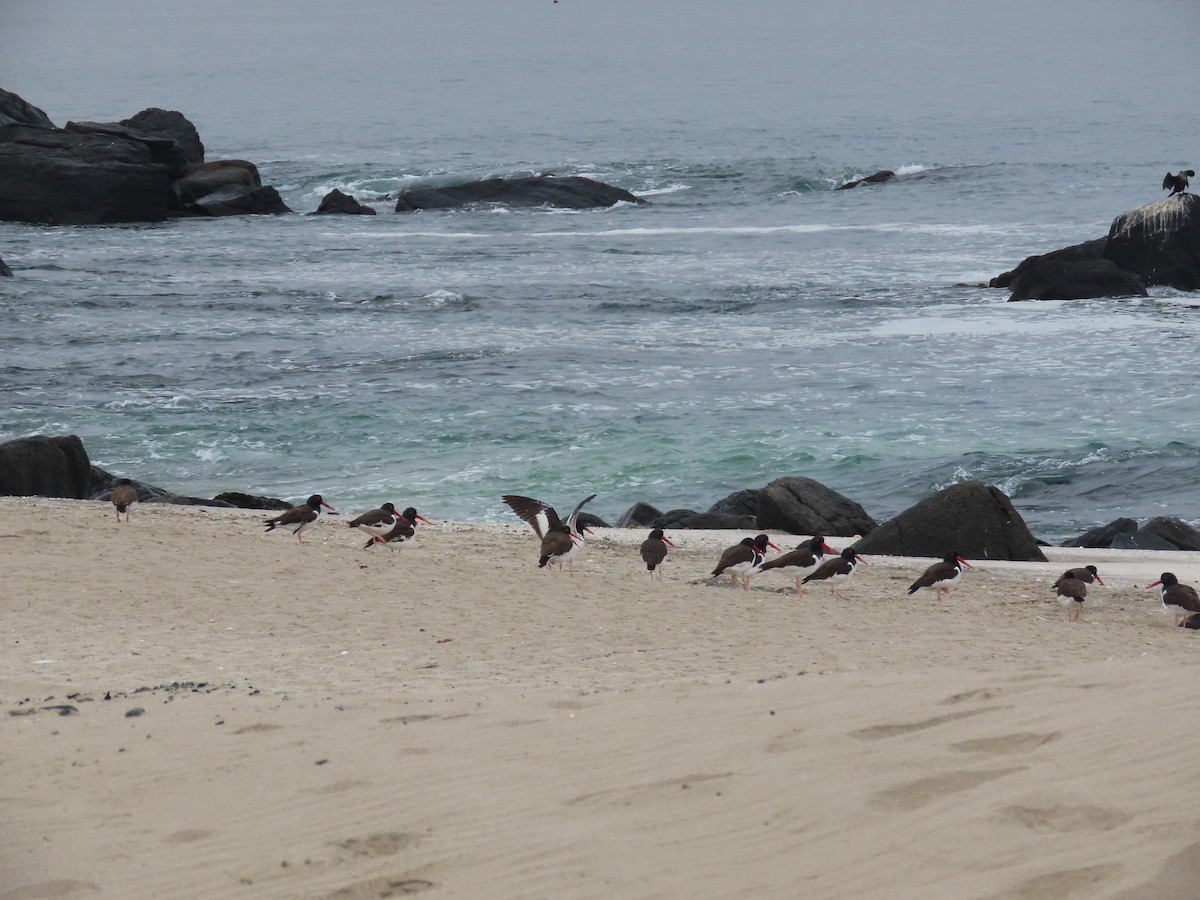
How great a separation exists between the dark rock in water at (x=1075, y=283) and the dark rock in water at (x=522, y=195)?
21.7 m

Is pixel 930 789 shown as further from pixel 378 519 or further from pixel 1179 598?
pixel 378 519

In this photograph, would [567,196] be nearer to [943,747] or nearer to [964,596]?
[964,596]

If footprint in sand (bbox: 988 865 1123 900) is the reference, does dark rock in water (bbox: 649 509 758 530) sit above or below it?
below

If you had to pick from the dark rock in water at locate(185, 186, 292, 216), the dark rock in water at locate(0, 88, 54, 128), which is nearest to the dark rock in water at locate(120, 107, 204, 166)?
the dark rock in water at locate(185, 186, 292, 216)

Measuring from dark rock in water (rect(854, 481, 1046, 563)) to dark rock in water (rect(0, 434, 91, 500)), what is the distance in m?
9.38

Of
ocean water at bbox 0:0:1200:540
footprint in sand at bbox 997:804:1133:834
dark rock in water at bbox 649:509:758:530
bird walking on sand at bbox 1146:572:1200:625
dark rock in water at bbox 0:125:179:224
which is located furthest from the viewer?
dark rock in water at bbox 0:125:179:224

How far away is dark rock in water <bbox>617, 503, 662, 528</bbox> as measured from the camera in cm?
1647

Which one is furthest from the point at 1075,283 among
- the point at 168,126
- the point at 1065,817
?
the point at 168,126

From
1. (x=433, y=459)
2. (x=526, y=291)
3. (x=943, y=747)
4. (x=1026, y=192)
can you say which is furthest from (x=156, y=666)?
(x=1026, y=192)

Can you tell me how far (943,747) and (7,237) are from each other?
41.4m

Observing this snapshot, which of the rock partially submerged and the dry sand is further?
the rock partially submerged

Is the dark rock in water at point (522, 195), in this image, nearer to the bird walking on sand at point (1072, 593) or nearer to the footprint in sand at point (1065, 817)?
→ the bird walking on sand at point (1072, 593)

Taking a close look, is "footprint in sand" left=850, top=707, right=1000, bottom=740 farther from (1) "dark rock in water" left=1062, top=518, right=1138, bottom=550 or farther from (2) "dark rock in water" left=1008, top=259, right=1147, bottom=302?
(2) "dark rock in water" left=1008, top=259, right=1147, bottom=302

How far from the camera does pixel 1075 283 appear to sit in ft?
103
